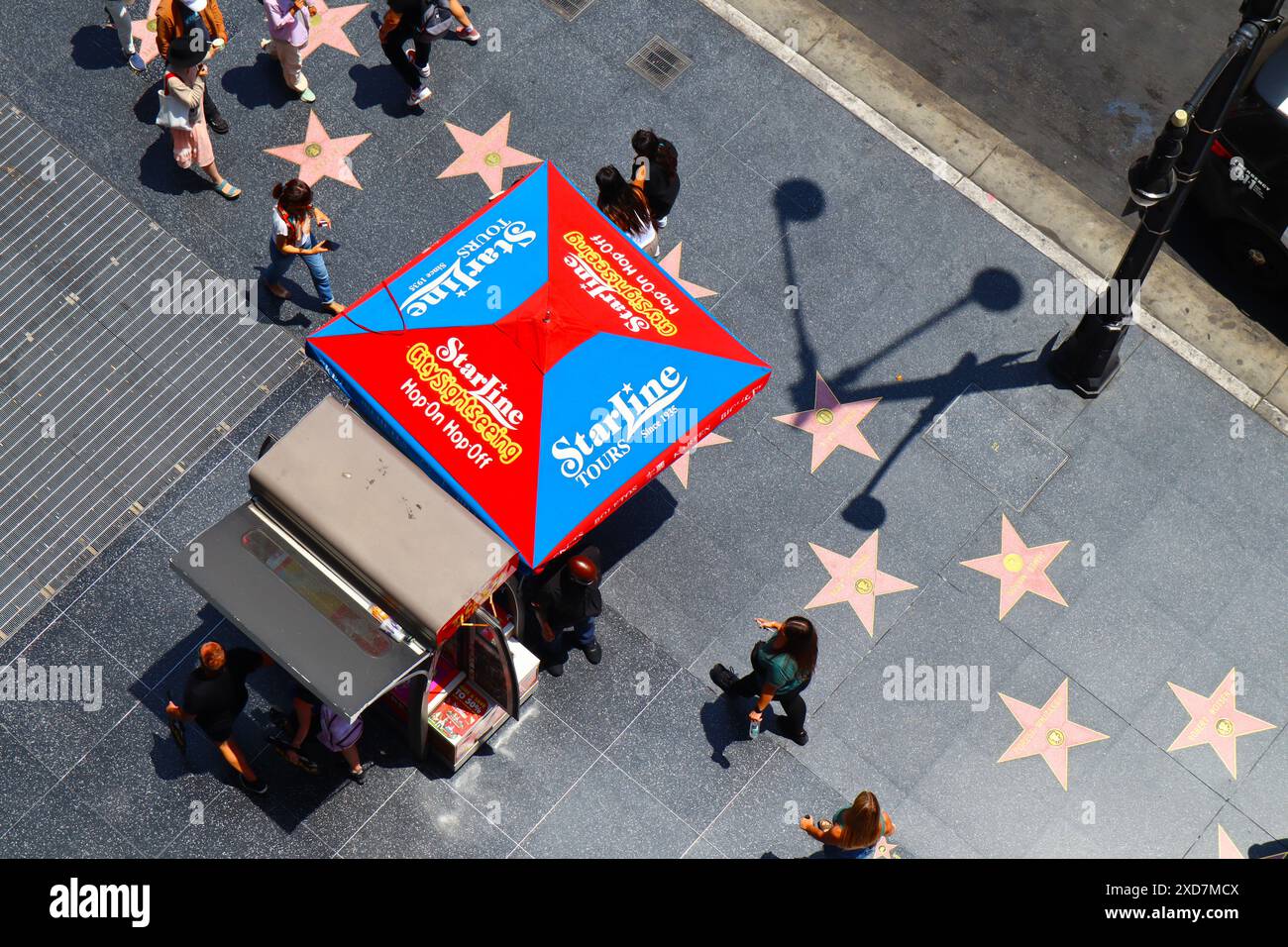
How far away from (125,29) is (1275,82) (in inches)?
450

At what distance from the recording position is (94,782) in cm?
1214

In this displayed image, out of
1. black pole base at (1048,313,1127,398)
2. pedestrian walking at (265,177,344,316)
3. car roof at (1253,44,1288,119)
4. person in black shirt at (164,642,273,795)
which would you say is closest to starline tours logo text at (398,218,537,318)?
pedestrian walking at (265,177,344,316)

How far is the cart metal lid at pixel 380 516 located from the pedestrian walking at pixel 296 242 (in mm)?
2714

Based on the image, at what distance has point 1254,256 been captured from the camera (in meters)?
15.2

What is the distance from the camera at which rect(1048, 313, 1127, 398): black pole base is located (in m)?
14.1

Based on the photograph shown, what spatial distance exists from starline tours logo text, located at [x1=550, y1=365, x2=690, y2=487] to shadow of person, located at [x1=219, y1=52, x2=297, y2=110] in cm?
613

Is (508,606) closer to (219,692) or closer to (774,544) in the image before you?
(219,692)

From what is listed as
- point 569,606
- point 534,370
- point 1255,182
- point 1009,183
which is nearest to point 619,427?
point 534,370

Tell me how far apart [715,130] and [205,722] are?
798 cm

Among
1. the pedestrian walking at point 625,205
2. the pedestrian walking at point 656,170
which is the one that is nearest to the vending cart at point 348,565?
the pedestrian walking at point 625,205

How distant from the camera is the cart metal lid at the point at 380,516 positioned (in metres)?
10.7

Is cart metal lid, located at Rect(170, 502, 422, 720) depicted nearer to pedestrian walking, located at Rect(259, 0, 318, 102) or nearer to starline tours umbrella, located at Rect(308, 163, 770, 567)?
starline tours umbrella, located at Rect(308, 163, 770, 567)

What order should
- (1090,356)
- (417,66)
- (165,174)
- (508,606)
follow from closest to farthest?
1. (508,606)
2. (1090,356)
3. (165,174)
4. (417,66)

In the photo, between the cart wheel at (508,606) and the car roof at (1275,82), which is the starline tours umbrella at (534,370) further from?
the car roof at (1275,82)
